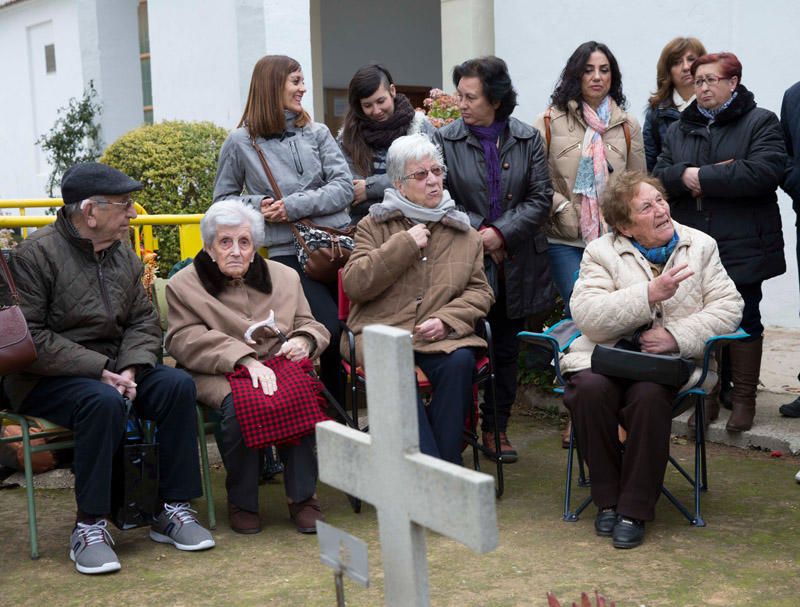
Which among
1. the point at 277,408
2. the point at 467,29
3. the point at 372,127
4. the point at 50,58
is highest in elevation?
the point at 50,58

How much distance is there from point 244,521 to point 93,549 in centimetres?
69

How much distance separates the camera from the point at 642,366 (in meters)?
4.77

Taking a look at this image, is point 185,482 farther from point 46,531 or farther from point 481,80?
point 481,80

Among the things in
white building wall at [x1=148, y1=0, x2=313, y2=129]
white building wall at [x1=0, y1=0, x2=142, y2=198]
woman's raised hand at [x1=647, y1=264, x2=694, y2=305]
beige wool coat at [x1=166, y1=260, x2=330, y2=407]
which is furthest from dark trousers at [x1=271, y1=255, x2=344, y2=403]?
white building wall at [x1=0, y1=0, x2=142, y2=198]

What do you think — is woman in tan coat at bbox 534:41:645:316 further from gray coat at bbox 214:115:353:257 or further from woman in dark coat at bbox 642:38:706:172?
gray coat at bbox 214:115:353:257

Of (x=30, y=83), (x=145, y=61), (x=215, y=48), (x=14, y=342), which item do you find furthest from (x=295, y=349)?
(x=30, y=83)

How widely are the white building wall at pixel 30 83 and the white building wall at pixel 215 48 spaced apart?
2907 mm

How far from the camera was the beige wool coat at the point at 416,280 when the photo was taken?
5312 mm

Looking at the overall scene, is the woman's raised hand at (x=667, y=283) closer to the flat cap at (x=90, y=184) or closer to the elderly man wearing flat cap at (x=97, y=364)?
the elderly man wearing flat cap at (x=97, y=364)

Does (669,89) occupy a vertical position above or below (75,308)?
above

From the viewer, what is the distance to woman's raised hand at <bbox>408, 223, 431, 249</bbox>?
5324 millimetres

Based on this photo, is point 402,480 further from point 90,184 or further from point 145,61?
point 145,61

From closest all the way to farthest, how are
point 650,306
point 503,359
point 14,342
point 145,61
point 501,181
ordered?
point 14,342
point 650,306
point 501,181
point 503,359
point 145,61

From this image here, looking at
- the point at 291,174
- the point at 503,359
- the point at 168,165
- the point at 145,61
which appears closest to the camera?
the point at 291,174
